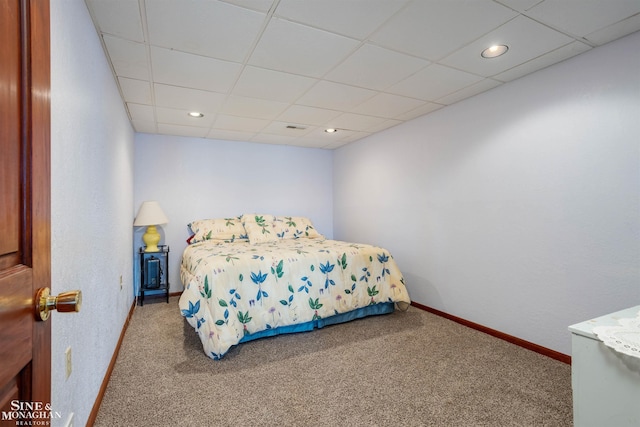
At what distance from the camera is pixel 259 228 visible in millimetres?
4008

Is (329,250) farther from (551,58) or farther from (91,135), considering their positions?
(551,58)

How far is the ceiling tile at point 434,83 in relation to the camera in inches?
90.8

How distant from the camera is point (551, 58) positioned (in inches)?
83.4

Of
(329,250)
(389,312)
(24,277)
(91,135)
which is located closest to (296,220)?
(329,250)

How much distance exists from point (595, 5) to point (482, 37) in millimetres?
514

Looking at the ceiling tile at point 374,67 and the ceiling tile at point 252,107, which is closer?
the ceiling tile at point 374,67

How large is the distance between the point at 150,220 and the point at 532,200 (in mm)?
3753

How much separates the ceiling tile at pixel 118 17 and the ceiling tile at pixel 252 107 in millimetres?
1004

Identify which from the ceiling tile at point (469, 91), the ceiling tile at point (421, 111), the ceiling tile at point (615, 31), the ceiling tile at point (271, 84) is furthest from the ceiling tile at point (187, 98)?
the ceiling tile at point (615, 31)

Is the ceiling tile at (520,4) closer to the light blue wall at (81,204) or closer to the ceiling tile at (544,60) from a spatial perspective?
the ceiling tile at (544,60)

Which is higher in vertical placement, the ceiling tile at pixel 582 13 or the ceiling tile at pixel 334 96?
the ceiling tile at pixel 334 96

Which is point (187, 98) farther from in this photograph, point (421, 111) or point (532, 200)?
point (532, 200)

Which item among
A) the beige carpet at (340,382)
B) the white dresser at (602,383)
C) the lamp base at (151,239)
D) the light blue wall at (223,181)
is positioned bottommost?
the beige carpet at (340,382)

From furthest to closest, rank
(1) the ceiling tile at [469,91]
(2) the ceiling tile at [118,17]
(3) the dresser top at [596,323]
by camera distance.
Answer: (1) the ceiling tile at [469,91] < (2) the ceiling tile at [118,17] < (3) the dresser top at [596,323]
